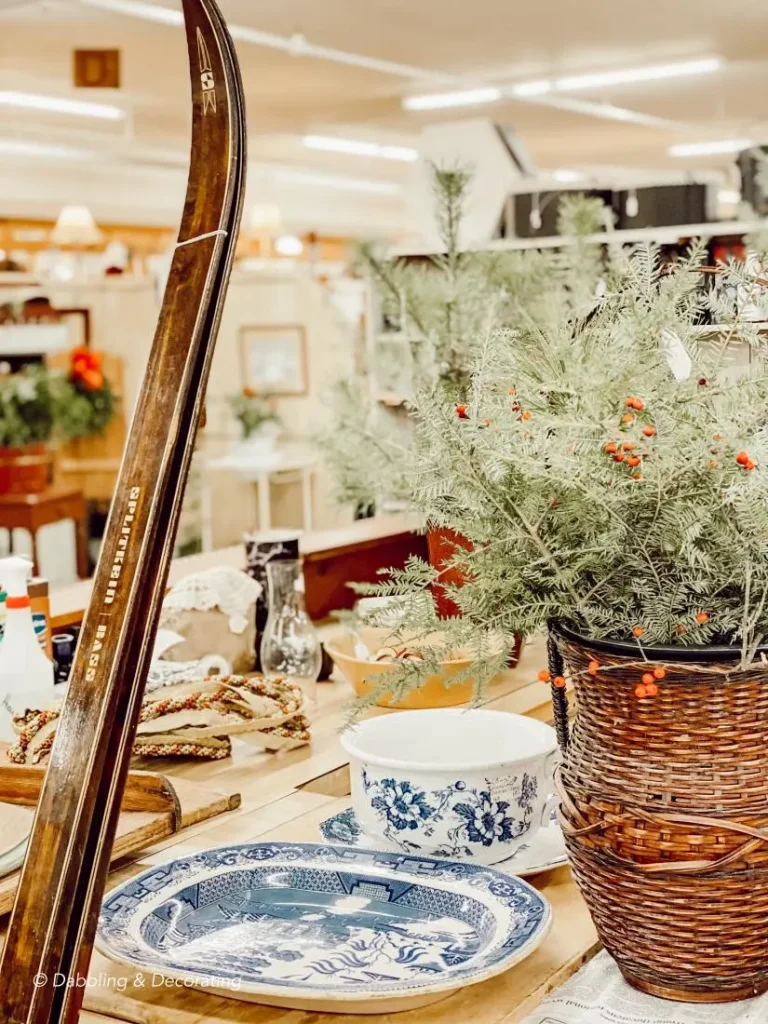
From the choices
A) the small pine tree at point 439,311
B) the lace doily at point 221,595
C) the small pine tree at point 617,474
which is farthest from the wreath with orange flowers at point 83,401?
the small pine tree at point 617,474

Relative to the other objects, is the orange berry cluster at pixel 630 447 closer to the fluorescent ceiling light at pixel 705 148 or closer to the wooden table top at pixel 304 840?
the wooden table top at pixel 304 840

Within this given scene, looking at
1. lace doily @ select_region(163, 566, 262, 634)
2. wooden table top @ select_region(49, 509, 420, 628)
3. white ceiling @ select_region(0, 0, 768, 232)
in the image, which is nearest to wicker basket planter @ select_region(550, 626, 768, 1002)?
lace doily @ select_region(163, 566, 262, 634)

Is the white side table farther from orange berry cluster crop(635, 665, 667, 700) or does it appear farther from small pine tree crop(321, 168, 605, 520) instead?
orange berry cluster crop(635, 665, 667, 700)

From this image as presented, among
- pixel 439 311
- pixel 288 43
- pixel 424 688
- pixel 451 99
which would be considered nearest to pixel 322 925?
pixel 424 688

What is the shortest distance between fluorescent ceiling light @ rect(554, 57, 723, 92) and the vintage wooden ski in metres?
9.02

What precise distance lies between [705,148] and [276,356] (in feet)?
26.7

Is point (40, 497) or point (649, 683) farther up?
point (649, 683)

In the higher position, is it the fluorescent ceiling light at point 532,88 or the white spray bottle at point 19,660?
the fluorescent ceiling light at point 532,88

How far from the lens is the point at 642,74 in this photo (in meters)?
9.34

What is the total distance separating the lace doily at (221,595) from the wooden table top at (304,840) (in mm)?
156

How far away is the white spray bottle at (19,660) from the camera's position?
148 centimetres

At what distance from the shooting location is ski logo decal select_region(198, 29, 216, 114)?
2.93ft

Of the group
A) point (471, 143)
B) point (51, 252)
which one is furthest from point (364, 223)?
point (471, 143)

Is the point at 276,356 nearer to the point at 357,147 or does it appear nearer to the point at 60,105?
the point at 60,105
